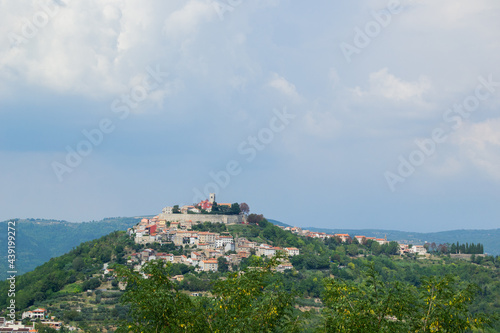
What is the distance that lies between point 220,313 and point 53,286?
44011 mm

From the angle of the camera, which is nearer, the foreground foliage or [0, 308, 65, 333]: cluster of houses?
the foreground foliage

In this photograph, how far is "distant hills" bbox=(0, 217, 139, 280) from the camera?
301 feet

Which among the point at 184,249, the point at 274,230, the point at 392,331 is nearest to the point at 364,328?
the point at 392,331

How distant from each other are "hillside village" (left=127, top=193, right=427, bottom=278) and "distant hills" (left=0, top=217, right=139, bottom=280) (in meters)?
24.8

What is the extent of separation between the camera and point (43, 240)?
439 ft

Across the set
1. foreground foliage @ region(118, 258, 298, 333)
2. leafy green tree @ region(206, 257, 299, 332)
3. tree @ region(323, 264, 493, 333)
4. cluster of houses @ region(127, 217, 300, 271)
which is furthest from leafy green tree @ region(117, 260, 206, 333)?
cluster of houses @ region(127, 217, 300, 271)

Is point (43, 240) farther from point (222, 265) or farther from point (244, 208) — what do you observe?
point (222, 265)

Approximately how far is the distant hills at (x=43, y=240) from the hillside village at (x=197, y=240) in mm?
24775

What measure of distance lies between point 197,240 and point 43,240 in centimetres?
8887

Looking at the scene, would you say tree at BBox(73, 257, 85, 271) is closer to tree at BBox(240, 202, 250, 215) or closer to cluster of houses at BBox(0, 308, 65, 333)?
cluster of houses at BBox(0, 308, 65, 333)

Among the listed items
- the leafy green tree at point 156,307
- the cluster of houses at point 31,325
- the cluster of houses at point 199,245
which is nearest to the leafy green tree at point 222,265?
the cluster of houses at point 199,245

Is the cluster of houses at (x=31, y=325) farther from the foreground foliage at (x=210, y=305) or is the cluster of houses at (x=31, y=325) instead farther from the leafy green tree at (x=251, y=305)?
the leafy green tree at (x=251, y=305)

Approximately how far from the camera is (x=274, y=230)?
2867 inches

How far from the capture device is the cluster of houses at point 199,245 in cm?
5550
